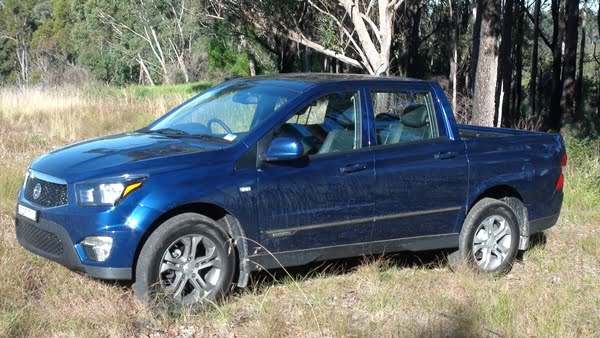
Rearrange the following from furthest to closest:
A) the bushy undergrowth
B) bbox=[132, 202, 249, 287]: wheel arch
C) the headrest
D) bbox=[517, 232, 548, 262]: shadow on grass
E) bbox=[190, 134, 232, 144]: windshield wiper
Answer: the bushy undergrowth
bbox=[517, 232, 548, 262]: shadow on grass
the headrest
bbox=[190, 134, 232, 144]: windshield wiper
bbox=[132, 202, 249, 287]: wheel arch

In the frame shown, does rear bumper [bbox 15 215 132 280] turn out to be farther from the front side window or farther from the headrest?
the headrest

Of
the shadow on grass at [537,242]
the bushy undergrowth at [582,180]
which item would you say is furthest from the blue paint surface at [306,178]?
the bushy undergrowth at [582,180]

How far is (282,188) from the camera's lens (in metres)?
5.51

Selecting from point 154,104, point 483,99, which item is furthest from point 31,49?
point 483,99

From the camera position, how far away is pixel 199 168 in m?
5.23

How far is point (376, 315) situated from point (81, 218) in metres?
2.19

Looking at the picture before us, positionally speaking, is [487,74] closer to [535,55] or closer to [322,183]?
[322,183]

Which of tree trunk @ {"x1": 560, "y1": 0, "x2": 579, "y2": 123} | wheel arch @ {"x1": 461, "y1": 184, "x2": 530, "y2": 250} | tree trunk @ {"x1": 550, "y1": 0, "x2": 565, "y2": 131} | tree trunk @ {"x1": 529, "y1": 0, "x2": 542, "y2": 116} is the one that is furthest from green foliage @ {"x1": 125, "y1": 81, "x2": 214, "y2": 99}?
tree trunk @ {"x1": 529, "y1": 0, "x2": 542, "y2": 116}

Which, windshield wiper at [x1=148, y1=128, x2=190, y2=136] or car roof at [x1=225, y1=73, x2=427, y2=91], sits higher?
car roof at [x1=225, y1=73, x2=427, y2=91]

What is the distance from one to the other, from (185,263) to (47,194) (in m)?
1.10

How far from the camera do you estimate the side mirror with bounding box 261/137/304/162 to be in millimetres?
5371

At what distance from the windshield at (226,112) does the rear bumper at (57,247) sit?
133cm

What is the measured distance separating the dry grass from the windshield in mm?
1262

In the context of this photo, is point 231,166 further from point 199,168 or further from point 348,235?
point 348,235
